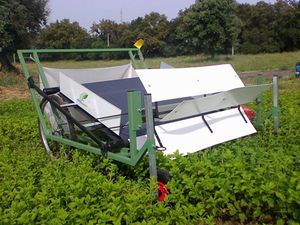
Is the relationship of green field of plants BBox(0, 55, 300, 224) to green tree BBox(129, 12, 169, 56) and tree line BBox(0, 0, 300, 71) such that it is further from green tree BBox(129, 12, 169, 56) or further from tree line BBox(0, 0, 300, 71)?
green tree BBox(129, 12, 169, 56)

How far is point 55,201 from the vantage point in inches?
125

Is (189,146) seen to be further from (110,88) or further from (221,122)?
(110,88)

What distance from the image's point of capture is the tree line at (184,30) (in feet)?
74.2

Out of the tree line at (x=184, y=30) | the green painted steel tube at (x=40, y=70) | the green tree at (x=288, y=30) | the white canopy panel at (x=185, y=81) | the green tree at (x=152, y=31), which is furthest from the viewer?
the green tree at (x=152, y=31)

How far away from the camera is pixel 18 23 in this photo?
21844 millimetres

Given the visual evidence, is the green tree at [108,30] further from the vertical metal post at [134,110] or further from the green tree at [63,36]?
the vertical metal post at [134,110]

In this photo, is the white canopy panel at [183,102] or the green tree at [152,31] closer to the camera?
the white canopy panel at [183,102]

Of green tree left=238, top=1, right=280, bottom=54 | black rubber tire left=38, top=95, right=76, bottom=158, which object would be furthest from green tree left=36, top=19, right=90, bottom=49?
black rubber tire left=38, top=95, right=76, bottom=158

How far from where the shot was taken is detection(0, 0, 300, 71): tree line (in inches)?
890

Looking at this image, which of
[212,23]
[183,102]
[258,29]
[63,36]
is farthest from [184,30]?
[183,102]

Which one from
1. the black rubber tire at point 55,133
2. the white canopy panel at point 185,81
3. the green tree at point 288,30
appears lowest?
the green tree at point 288,30

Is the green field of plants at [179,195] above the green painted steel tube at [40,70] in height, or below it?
below

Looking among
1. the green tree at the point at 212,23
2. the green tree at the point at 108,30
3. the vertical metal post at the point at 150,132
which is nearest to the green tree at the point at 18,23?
the vertical metal post at the point at 150,132

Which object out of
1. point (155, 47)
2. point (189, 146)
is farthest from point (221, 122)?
point (155, 47)
